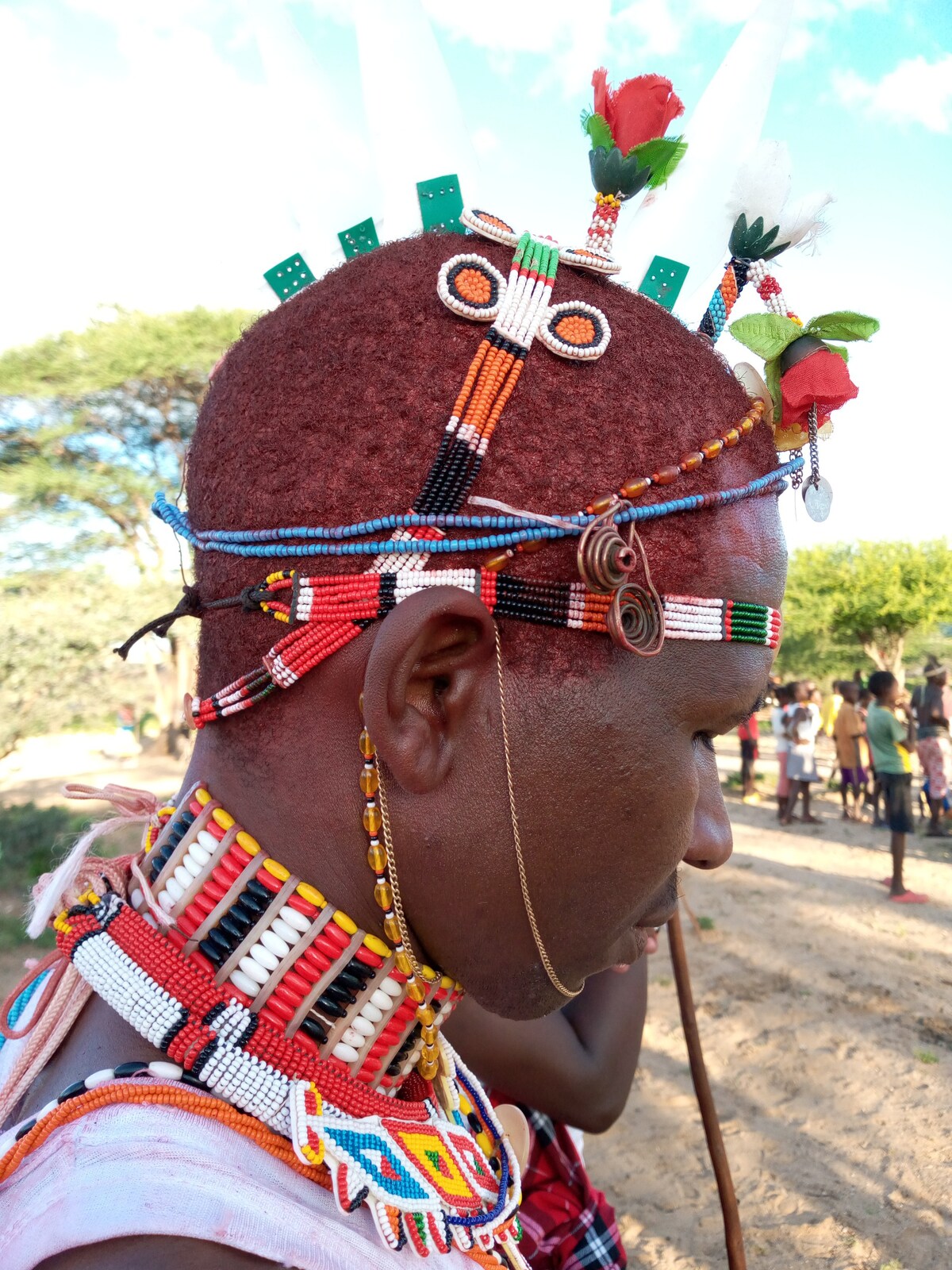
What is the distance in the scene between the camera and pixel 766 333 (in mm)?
1548

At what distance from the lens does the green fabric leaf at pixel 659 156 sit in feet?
5.16

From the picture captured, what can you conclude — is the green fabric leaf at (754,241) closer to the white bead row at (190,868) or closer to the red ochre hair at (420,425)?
the red ochre hair at (420,425)

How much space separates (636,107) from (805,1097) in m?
6.10

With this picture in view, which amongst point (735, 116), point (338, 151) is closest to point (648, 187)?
point (735, 116)

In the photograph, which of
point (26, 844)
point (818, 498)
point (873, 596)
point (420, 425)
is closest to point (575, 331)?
point (420, 425)

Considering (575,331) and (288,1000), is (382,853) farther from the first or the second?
(575,331)

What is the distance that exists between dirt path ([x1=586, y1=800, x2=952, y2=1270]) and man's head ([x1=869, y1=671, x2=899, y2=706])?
86.1 inches

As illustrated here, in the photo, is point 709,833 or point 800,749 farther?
point 800,749

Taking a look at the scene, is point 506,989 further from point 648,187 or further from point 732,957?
point 732,957

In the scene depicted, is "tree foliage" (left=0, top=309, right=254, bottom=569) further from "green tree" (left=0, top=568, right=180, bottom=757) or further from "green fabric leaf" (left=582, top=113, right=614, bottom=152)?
"green fabric leaf" (left=582, top=113, right=614, bottom=152)

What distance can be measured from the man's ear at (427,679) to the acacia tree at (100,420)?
63.8 ft

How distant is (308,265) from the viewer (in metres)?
1.65

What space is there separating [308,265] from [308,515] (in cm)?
64

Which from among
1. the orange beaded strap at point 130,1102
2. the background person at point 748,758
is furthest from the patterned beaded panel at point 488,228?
the background person at point 748,758
